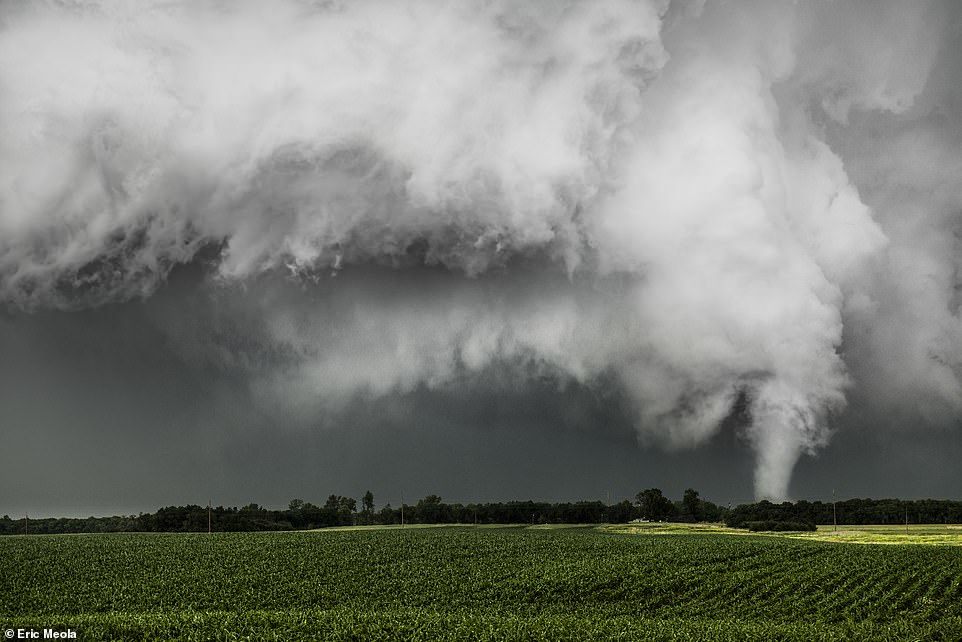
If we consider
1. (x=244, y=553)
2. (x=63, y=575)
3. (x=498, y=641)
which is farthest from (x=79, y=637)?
(x=244, y=553)

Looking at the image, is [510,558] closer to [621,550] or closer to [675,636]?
[621,550]

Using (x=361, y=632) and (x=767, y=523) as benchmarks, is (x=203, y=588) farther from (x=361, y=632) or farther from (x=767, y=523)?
(x=767, y=523)

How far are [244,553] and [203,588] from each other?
17.5 metres

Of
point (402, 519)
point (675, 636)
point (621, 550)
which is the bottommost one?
point (402, 519)

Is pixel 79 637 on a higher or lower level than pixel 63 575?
higher

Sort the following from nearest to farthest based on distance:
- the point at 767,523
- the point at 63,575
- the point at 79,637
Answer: the point at 79,637, the point at 63,575, the point at 767,523

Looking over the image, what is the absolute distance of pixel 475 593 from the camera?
1876 inches

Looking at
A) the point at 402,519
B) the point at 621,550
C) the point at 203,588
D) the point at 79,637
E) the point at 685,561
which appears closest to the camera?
the point at 79,637

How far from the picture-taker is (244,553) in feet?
211

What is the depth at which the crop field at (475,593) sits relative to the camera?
28.9 metres

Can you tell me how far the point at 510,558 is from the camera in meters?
63.8

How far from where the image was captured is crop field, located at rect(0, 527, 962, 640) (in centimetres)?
2886

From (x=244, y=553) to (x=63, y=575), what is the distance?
15.9 metres

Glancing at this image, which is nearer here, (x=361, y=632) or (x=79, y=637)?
(x=79, y=637)
